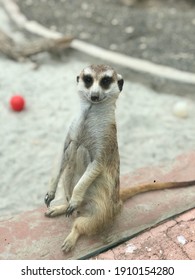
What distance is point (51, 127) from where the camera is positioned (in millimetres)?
3332

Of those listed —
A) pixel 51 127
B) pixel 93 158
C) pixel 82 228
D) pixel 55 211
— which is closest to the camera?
pixel 93 158

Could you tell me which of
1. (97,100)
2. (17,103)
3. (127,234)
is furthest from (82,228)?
(17,103)

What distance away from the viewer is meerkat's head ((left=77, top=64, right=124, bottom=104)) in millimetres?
1797

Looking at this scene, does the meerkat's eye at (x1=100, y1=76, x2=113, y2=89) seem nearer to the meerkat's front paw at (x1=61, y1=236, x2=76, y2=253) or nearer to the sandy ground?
the meerkat's front paw at (x1=61, y1=236, x2=76, y2=253)

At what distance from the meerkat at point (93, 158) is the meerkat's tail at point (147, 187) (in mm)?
146

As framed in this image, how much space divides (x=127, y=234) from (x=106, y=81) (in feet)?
2.16

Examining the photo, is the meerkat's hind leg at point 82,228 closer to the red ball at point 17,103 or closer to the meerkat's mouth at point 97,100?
the meerkat's mouth at point 97,100

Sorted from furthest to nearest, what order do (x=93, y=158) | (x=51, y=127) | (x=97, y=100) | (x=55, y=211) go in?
1. (x=51, y=127)
2. (x=55, y=211)
3. (x=93, y=158)
4. (x=97, y=100)

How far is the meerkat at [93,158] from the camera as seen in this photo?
1.83 meters

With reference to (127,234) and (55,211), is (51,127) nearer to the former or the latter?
(55,211)

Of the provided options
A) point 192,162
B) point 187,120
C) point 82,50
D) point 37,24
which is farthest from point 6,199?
point 37,24

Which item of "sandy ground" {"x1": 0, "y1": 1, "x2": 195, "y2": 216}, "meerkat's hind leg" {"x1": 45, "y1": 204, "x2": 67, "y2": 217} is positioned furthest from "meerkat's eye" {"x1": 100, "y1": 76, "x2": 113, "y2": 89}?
"sandy ground" {"x1": 0, "y1": 1, "x2": 195, "y2": 216}

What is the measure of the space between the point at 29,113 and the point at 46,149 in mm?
429
